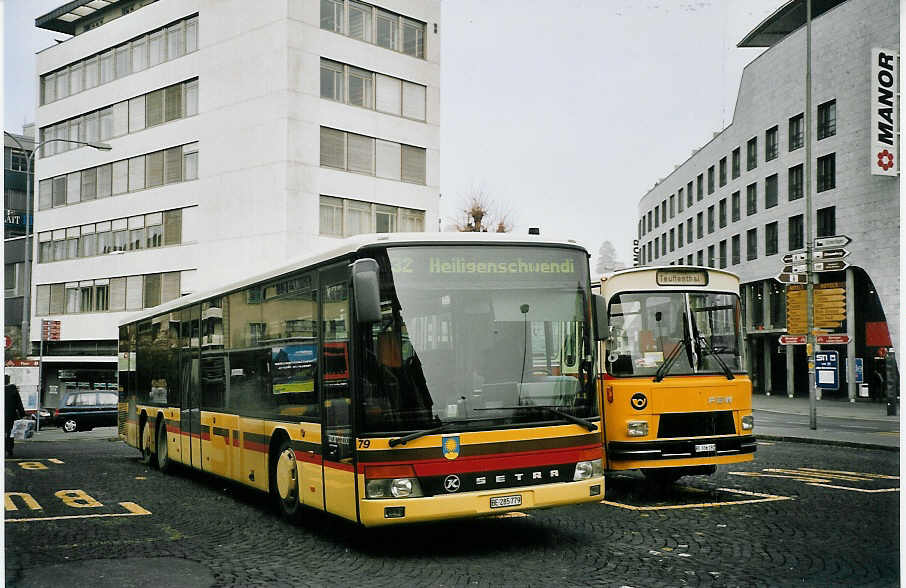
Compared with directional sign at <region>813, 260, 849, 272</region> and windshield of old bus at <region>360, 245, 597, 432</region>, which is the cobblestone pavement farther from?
directional sign at <region>813, 260, 849, 272</region>

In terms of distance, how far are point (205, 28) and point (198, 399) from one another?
29.9 meters

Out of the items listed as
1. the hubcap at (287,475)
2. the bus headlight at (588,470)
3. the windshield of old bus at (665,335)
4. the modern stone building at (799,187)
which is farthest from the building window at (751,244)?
the bus headlight at (588,470)

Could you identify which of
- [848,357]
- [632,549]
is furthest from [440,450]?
[848,357]

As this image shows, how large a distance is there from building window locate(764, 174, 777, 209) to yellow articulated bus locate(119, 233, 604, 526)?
42.8m

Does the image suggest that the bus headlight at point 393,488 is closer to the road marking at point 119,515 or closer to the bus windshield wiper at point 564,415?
the bus windshield wiper at point 564,415

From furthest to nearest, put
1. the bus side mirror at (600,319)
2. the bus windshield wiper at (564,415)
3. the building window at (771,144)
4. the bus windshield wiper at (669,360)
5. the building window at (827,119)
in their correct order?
the building window at (771,144) → the building window at (827,119) → the bus windshield wiper at (669,360) → the bus side mirror at (600,319) → the bus windshield wiper at (564,415)

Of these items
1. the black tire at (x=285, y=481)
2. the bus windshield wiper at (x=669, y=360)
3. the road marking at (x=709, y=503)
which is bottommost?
the road marking at (x=709, y=503)

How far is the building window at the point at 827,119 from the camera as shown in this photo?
41000 mm

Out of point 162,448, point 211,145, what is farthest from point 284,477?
point 211,145

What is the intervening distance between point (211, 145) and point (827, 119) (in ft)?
85.3

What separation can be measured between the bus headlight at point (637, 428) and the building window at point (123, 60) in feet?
113

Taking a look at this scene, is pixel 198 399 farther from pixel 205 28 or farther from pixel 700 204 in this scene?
pixel 700 204

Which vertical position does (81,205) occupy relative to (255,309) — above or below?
above

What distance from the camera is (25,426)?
1798 cm
